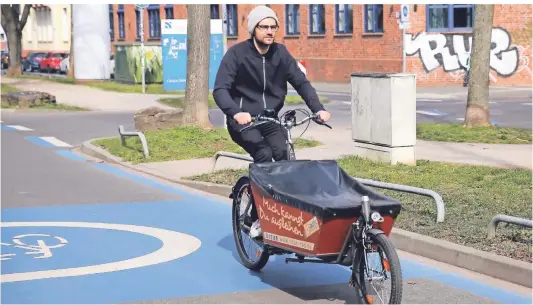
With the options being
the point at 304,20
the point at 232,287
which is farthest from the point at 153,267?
the point at 304,20

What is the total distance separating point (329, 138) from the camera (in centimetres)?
1825

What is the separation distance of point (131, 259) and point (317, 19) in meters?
38.4

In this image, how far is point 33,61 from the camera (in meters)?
66.2

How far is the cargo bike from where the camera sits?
19.6ft

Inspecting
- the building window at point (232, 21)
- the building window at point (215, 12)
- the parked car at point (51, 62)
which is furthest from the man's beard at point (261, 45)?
the parked car at point (51, 62)

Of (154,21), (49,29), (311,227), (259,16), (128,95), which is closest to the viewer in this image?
(311,227)

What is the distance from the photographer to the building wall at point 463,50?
39.4 meters

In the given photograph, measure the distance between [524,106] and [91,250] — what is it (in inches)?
841

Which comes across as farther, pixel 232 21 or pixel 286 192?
pixel 232 21

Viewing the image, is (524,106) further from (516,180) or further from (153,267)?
(153,267)

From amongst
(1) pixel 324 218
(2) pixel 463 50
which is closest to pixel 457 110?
(2) pixel 463 50

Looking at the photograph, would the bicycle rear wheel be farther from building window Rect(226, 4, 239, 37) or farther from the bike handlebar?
building window Rect(226, 4, 239, 37)

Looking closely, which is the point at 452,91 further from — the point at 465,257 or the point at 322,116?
the point at 322,116

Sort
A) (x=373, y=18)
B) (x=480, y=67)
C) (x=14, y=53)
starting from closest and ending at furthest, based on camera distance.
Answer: (x=480, y=67) → (x=373, y=18) → (x=14, y=53)
